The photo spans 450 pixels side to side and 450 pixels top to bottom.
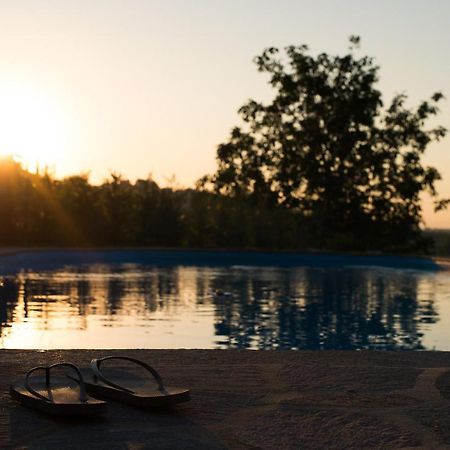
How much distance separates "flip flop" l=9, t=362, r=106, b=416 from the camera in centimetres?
410

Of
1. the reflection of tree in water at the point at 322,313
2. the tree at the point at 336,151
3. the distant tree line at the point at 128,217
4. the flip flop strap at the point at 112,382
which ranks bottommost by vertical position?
the reflection of tree in water at the point at 322,313

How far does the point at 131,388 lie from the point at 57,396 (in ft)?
1.26

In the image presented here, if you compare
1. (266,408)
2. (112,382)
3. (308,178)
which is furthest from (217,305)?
(308,178)

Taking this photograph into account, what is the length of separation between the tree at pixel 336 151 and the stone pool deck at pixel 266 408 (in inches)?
750

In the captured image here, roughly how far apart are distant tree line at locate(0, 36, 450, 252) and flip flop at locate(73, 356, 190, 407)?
1830cm

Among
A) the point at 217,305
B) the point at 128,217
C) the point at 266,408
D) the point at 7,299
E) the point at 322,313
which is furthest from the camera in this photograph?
the point at 128,217

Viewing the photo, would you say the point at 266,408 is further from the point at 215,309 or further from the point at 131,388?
the point at 215,309

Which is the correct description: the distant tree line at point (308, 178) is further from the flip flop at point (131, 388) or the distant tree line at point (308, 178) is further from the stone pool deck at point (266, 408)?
the flip flop at point (131, 388)

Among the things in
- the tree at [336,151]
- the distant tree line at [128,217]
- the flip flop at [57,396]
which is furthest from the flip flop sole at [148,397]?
the tree at [336,151]

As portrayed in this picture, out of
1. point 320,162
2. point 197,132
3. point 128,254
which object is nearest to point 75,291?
point 128,254

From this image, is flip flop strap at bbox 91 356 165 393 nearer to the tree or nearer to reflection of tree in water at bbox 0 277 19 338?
reflection of tree in water at bbox 0 277 19 338

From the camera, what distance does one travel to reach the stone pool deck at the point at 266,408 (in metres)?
3.88

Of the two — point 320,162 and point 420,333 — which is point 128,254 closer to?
point 320,162

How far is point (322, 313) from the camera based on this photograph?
1104 centimetres
